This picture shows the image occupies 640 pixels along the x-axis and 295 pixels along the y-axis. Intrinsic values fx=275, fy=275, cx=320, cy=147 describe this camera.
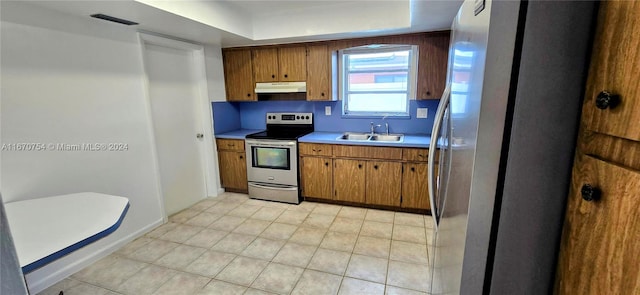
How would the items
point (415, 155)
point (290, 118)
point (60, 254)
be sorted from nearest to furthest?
1. point (60, 254)
2. point (415, 155)
3. point (290, 118)

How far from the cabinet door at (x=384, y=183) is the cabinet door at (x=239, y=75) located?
77.7 inches

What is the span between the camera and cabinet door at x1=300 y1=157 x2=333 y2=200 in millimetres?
3416

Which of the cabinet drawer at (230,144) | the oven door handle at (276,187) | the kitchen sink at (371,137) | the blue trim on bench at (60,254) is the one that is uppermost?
the kitchen sink at (371,137)

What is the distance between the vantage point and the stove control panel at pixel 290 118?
3.97 meters

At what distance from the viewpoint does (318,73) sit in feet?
11.5

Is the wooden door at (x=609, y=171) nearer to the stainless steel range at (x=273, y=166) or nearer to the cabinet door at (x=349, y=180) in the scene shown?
the cabinet door at (x=349, y=180)

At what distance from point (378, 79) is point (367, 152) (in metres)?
1.05

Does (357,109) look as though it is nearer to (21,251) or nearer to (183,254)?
(183,254)

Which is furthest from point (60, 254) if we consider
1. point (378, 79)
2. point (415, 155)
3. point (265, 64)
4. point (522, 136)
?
point (378, 79)

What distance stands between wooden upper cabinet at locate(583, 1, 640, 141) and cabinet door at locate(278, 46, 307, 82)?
3.25 metres

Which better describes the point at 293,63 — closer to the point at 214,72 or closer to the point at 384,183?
the point at 214,72

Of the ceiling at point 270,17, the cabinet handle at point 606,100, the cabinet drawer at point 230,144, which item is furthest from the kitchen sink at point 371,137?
the cabinet handle at point 606,100

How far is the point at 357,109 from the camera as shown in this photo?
3.79 meters

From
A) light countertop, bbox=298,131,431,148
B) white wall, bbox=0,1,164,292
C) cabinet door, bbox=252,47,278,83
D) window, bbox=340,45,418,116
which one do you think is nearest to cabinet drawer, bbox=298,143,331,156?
light countertop, bbox=298,131,431,148
